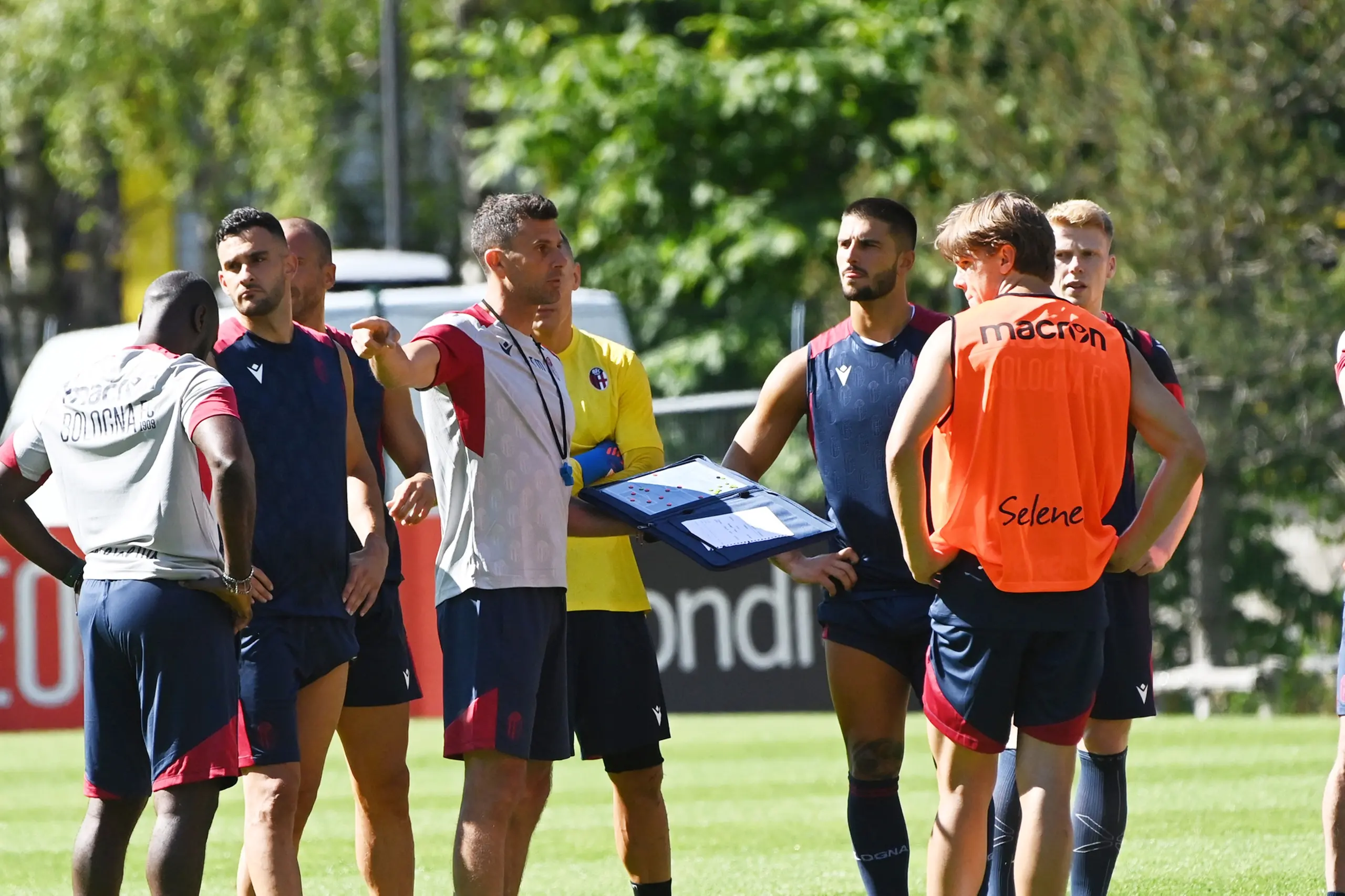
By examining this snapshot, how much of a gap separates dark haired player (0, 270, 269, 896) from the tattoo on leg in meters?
1.97

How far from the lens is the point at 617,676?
21.1 feet

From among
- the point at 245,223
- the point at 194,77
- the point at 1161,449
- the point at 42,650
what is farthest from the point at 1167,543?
the point at 194,77

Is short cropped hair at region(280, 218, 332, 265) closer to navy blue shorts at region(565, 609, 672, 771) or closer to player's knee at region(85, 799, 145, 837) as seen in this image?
navy blue shorts at region(565, 609, 672, 771)

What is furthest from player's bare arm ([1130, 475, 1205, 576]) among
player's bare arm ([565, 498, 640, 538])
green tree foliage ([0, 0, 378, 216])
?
green tree foliage ([0, 0, 378, 216])

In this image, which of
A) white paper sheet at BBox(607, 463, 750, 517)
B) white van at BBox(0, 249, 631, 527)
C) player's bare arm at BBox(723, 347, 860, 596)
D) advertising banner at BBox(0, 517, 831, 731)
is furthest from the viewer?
white van at BBox(0, 249, 631, 527)

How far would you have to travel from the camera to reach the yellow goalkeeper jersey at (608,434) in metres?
6.47

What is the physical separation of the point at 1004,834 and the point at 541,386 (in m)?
2.04

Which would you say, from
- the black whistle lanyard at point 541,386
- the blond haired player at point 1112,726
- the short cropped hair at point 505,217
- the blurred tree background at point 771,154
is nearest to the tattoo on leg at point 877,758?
the blond haired player at point 1112,726

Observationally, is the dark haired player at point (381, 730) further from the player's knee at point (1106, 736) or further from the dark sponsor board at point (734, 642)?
the dark sponsor board at point (734, 642)

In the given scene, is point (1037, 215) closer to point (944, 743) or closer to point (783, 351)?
A: point (944, 743)

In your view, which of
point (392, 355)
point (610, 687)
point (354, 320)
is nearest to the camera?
point (392, 355)

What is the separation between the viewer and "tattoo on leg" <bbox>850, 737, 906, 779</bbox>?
6219mm

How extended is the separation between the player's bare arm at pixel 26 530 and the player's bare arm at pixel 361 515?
0.80m

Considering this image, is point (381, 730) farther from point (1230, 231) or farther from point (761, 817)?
point (1230, 231)
